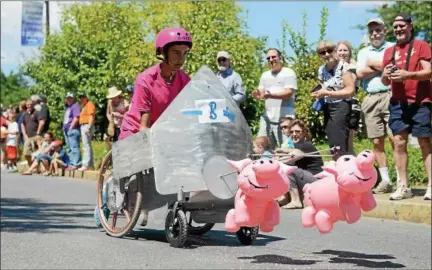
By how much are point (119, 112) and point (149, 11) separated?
91.4ft

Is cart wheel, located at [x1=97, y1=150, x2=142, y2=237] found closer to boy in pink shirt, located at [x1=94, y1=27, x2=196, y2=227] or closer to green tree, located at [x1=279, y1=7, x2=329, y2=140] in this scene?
boy in pink shirt, located at [x1=94, y1=27, x2=196, y2=227]

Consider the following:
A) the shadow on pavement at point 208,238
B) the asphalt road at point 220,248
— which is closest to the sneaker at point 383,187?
the asphalt road at point 220,248

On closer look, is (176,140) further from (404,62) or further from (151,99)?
(404,62)

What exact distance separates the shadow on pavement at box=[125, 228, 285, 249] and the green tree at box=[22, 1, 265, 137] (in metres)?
10.8

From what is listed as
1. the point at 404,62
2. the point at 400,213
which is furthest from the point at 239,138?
the point at 400,213

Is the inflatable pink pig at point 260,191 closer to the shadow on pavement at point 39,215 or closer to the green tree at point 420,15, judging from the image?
the shadow on pavement at point 39,215

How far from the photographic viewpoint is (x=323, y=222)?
5.29 m

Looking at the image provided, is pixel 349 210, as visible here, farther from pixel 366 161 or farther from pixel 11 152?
pixel 11 152

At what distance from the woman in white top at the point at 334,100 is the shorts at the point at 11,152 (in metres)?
15.5

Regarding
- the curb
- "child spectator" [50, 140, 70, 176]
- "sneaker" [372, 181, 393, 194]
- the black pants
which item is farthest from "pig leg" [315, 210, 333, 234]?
"child spectator" [50, 140, 70, 176]

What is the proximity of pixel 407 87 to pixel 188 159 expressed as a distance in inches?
124

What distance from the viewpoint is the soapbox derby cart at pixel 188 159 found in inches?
262

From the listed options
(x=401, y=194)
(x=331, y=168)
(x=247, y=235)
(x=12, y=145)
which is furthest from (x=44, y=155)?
(x=331, y=168)

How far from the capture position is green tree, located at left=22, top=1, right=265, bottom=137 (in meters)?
22.6
